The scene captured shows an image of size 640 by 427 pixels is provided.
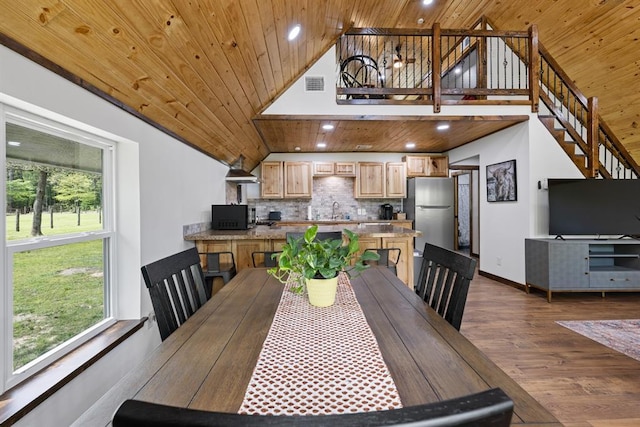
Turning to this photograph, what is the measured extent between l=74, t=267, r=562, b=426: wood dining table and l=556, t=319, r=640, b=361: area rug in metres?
2.50

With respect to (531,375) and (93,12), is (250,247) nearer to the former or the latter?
(93,12)

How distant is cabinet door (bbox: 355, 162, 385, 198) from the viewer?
6145 millimetres

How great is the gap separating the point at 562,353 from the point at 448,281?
75.6 inches

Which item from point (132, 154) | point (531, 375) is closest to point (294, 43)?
point (132, 154)

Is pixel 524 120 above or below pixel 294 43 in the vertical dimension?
below

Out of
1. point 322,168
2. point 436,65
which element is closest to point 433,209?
point 322,168

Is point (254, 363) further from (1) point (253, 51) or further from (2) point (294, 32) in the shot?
(2) point (294, 32)

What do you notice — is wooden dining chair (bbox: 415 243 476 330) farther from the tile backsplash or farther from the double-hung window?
the tile backsplash

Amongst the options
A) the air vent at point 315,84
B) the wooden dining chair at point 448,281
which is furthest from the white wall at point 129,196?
the wooden dining chair at point 448,281

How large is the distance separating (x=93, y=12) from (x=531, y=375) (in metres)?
3.27

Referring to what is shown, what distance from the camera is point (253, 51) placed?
252 cm

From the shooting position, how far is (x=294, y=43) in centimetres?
307

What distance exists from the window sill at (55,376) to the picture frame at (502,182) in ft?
15.7

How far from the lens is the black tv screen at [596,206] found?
388cm
